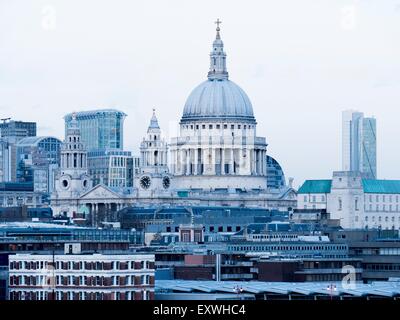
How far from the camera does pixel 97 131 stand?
109 metres

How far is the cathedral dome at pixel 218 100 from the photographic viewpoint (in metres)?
122

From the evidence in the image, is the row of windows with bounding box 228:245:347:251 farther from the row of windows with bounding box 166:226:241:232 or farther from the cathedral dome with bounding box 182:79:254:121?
the cathedral dome with bounding box 182:79:254:121

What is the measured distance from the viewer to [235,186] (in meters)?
122

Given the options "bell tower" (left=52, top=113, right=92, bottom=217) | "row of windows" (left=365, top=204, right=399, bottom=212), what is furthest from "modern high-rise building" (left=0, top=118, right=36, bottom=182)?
"row of windows" (left=365, top=204, right=399, bottom=212)

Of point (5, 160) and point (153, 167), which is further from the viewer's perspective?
point (153, 167)

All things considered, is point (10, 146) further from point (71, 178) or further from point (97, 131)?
point (71, 178)

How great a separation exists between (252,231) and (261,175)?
33.0 meters

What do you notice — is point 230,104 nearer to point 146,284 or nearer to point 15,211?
point 15,211

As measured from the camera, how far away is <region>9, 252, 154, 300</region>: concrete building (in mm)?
35188

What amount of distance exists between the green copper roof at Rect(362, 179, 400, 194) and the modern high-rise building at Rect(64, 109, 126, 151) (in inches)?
588

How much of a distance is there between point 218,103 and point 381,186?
1741cm

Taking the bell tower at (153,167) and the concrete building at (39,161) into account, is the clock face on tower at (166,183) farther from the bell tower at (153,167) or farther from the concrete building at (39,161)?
the concrete building at (39,161)

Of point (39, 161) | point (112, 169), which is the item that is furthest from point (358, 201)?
point (112, 169)
